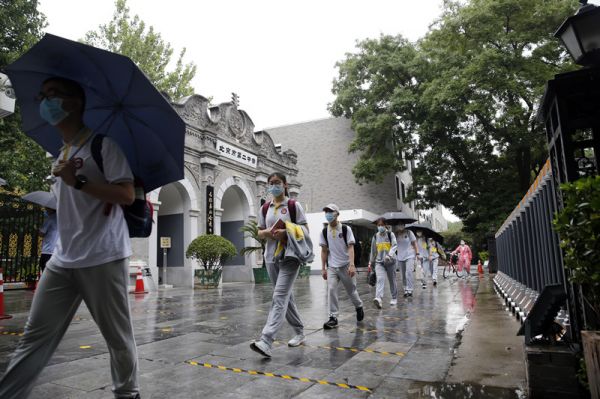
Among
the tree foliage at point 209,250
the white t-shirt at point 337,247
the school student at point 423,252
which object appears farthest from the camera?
the school student at point 423,252

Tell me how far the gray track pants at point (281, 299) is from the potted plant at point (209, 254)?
32.6ft

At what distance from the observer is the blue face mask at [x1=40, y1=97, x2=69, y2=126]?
2527 millimetres

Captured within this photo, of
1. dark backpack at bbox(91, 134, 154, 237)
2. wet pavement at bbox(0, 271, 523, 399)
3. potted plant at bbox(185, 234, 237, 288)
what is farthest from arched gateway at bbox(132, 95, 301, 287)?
dark backpack at bbox(91, 134, 154, 237)

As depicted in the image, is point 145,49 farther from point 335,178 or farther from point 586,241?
point 586,241

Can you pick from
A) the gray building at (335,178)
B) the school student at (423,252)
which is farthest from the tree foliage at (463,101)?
the school student at (423,252)

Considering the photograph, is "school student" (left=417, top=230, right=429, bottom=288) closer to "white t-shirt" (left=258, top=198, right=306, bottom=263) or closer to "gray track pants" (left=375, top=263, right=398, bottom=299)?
"gray track pants" (left=375, top=263, right=398, bottom=299)

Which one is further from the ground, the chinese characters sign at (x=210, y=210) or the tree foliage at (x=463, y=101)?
the tree foliage at (x=463, y=101)

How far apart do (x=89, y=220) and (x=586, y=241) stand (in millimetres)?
2829

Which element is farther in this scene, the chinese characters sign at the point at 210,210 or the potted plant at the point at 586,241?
the chinese characters sign at the point at 210,210

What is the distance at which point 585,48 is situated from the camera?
3301mm

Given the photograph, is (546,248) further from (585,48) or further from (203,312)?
(203,312)

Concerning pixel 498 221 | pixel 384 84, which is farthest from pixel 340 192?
pixel 498 221

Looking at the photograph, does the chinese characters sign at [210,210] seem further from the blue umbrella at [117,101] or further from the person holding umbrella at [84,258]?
the person holding umbrella at [84,258]

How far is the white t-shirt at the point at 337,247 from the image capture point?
6379 mm
